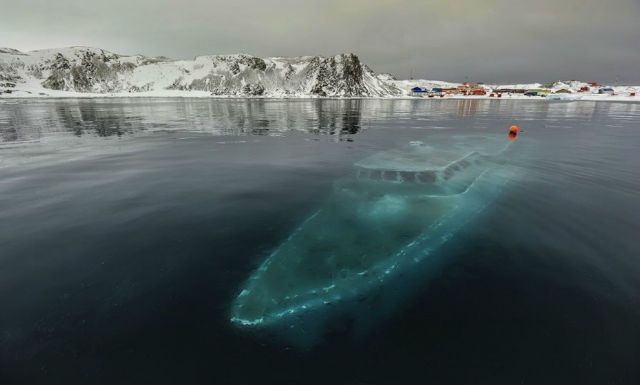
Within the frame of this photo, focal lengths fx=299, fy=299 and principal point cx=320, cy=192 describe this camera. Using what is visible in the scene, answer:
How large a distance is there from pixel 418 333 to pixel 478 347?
116cm

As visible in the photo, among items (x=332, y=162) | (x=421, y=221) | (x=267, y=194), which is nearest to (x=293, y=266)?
(x=421, y=221)

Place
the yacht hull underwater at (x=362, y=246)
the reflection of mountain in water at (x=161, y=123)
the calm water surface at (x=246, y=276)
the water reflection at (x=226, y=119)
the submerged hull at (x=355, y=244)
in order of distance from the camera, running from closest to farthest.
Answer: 1. the calm water surface at (x=246, y=276)
2. the yacht hull underwater at (x=362, y=246)
3. the submerged hull at (x=355, y=244)
4. the reflection of mountain in water at (x=161, y=123)
5. the water reflection at (x=226, y=119)

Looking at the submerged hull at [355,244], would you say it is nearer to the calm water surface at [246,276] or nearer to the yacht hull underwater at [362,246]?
the yacht hull underwater at [362,246]

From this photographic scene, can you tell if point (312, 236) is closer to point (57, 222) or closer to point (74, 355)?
point (74, 355)

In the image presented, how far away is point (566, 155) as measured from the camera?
79.0 feet

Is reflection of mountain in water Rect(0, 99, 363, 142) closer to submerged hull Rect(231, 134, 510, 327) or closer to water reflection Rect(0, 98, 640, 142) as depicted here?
water reflection Rect(0, 98, 640, 142)

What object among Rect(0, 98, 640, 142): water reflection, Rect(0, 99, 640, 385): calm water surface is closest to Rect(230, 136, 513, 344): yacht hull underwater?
Rect(0, 99, 640, 385): calm water surface

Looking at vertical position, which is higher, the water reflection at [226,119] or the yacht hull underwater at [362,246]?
the water reflection at [226,119]

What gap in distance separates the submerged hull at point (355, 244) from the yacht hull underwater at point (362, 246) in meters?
0.03

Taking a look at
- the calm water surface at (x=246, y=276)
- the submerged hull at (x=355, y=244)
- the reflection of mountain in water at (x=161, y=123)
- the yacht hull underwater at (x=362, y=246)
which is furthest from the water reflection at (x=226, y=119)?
the calm water surface at (x=246, y=276)

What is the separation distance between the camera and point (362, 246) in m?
9.64

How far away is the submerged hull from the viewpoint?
23.6 ft

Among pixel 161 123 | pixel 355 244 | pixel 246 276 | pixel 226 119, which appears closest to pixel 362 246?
pixel 355 244

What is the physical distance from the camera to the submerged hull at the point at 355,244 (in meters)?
7.21
